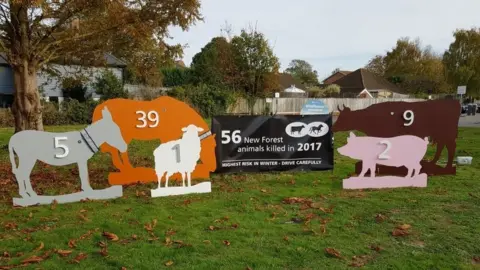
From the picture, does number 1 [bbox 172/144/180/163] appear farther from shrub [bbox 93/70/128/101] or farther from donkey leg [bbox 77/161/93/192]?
shrub [bbox 93/70/128/101]

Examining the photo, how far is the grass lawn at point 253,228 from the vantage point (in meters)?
3.86

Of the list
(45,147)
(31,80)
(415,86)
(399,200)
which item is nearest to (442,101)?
(399,200)

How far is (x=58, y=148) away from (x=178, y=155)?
6.45ft

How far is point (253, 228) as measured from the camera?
4824 mm

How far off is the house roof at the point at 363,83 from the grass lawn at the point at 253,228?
51184 millimetres

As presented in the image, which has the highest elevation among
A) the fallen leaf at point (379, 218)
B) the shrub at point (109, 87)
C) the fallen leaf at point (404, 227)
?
the shrub at point (109, 87)

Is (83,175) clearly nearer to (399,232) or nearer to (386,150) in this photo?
(399,232)

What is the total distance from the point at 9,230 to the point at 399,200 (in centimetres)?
591

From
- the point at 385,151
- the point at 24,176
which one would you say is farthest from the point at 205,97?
the point at 24,176

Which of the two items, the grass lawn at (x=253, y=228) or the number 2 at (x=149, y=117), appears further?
the number 2 at (x=149, y=117)

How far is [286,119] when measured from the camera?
8500 mm

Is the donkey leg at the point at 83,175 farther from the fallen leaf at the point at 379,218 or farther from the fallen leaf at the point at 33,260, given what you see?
the fallen leaf at the point at 379,218

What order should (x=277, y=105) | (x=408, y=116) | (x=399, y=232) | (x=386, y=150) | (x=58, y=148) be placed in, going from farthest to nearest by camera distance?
(x=277, y=105) → (x=408, y=116) → (x=386, y=150) → (x=58, y=148) → (x=399, y=232)

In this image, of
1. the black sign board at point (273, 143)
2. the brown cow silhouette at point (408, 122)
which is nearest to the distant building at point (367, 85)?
the brown cow silhouette at point (408, 122)
